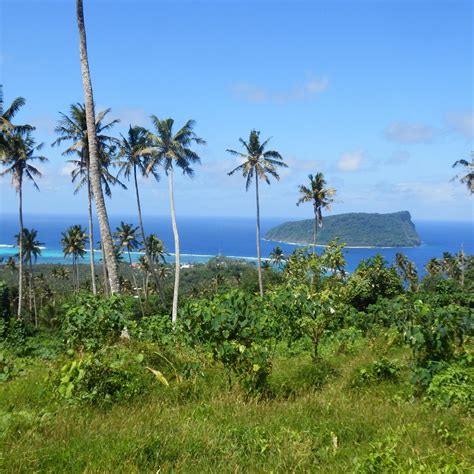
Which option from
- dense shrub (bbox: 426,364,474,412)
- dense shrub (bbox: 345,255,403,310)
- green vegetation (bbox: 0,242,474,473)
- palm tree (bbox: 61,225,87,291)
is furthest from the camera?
palm tree (bbox: 61,225,87,291)

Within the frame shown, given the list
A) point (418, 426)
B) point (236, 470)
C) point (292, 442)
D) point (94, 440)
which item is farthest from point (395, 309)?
point (94, 440)

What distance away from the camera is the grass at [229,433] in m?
3.88

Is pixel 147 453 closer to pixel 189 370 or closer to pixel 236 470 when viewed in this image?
pixel 236 470

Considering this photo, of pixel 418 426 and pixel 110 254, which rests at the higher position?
pixel 110 254

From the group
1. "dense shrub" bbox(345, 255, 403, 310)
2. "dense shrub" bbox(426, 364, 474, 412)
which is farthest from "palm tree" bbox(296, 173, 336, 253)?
"dense shrub" bbox(426, 364, 474, 412)

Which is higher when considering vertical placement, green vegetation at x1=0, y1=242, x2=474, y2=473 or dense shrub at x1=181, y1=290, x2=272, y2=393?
dense shrub at x1=181, y1=290, x2=272, y2=393

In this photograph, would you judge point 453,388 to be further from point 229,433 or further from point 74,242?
point 74,242

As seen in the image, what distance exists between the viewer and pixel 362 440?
468 centimetres

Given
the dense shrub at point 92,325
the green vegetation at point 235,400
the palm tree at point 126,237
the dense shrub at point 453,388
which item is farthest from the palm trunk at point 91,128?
the palm tree at point 126,237

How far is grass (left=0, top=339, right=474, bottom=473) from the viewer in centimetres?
388

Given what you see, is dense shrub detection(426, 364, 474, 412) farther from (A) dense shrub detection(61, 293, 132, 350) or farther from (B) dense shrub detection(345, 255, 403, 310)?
(B) dense shrub detection(345, 255, 403, 310)

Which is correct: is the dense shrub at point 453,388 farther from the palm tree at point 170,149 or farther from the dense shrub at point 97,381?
the palm tree at point 170,149

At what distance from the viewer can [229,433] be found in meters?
4.52

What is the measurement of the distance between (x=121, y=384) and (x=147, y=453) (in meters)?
1.83
